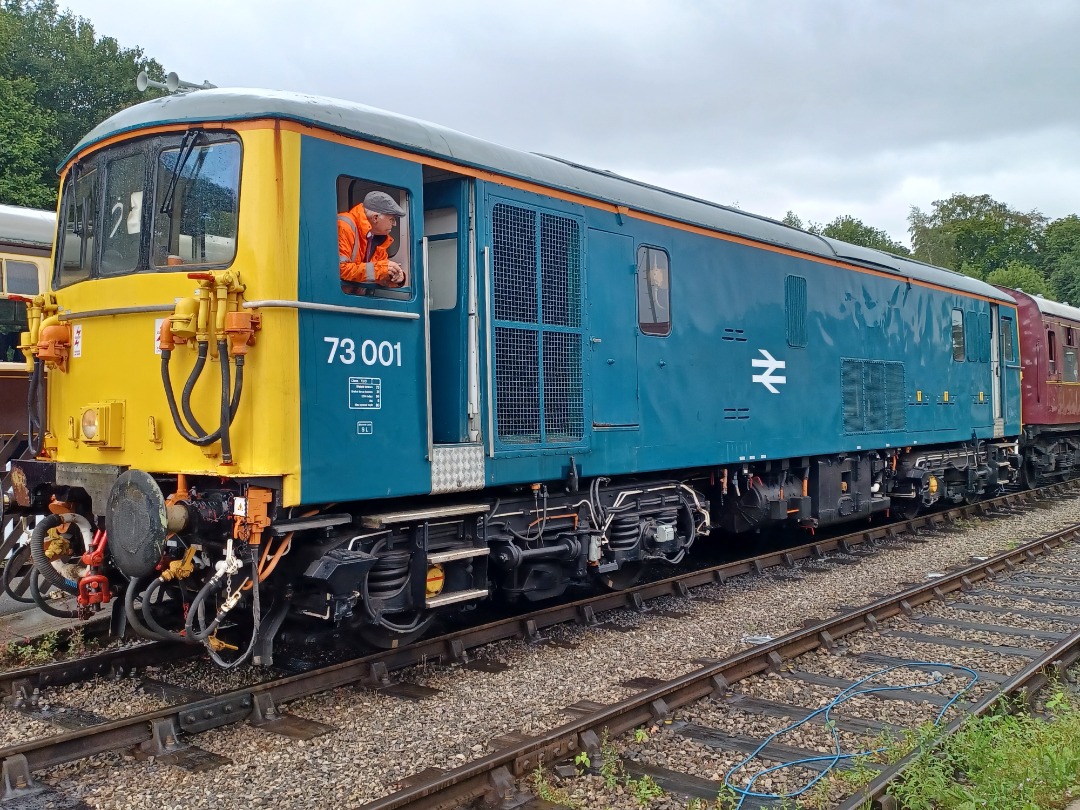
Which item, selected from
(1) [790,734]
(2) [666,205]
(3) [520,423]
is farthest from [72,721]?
(2) [666,205]

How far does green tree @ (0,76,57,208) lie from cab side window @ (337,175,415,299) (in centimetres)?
2255

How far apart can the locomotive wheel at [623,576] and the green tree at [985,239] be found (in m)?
65.8

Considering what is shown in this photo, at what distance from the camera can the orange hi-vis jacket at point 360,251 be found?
5.49m

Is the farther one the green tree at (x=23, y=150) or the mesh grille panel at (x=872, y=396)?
the green tree at (x=23, y=150)

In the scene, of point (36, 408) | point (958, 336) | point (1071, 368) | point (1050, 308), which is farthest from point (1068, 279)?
point (36, 408)

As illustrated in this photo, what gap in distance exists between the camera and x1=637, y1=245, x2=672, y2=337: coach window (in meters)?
→ 7.93

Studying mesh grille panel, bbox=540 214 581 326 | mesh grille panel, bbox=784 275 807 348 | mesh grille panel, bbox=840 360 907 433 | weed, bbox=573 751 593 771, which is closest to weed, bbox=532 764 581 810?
weed, bbox=573 751 593 771

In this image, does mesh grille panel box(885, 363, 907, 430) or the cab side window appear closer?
the cab side window

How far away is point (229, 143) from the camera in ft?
17.6

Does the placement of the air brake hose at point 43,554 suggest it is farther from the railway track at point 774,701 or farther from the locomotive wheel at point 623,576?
the locomotive wheel at point 623,576

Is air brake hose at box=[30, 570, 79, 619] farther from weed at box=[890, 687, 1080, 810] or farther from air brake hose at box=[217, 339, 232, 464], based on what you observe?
weed at box=[890, 687, 1080, 810]

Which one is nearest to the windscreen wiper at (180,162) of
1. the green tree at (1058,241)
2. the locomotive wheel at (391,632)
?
the locomotive wheel at (391,632)

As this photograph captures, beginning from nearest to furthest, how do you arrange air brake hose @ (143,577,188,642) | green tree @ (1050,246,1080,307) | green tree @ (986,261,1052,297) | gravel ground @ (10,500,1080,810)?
gravel ground @ (10,500,1080,810) → air brake hose @ (143,577,188,642) → green tree @ (1050,246,1080,307) → green tree @ (986,261,1052,297)

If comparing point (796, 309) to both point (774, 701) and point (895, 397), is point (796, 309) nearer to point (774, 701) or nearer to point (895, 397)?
point (895, 397)
